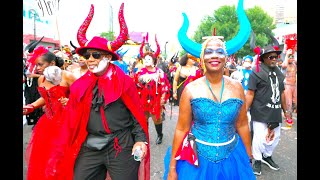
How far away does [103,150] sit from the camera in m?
2.94

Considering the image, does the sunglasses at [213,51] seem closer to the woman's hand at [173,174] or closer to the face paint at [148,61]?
the woman's hand at [173,174]

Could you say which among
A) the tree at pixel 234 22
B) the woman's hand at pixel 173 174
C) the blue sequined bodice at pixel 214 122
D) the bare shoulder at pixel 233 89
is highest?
the tree at pixel 234 22

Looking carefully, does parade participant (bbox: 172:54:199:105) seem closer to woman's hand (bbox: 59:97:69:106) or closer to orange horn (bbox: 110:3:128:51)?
woman's hand (bbox: 59:97:69:106)

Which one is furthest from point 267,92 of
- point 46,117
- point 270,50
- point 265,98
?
point 46,117

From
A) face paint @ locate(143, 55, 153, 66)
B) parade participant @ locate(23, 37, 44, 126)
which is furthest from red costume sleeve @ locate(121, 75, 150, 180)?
face paint @ locate(143, 55, 153, 66)

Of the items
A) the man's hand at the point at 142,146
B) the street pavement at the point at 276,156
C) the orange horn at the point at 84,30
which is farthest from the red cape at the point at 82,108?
the street pavement at the point at 276,156

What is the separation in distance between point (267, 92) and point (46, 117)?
10.8ft

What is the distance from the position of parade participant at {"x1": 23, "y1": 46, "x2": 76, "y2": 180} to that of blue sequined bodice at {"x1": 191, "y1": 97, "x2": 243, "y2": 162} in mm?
1679

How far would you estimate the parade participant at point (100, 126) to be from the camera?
294 cm

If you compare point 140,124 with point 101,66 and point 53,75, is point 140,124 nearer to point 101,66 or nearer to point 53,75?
point 101,66

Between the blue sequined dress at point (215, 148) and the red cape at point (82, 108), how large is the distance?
565 millimetres

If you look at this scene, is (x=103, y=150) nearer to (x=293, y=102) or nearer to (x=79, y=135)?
(x=79, y=135)

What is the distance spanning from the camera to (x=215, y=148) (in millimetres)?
2805

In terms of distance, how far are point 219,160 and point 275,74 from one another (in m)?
2.73
